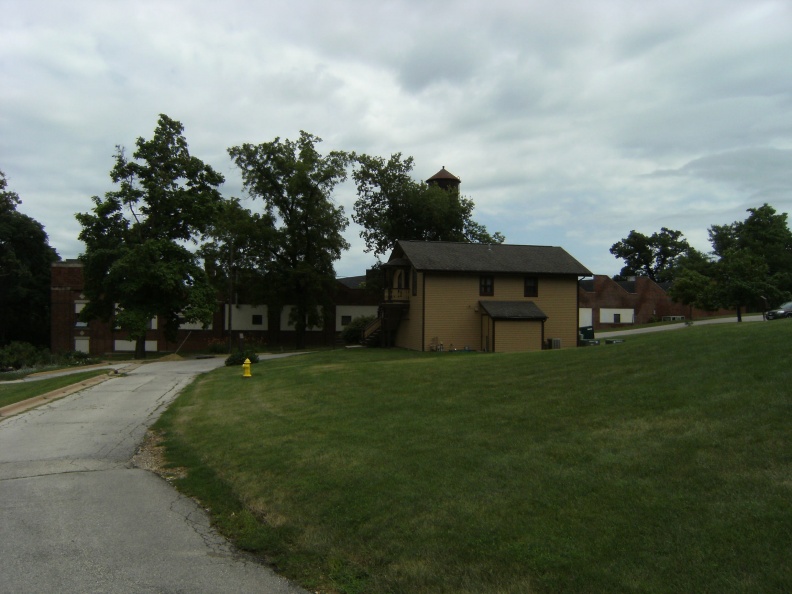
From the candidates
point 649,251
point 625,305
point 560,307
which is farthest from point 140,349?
point 649,251

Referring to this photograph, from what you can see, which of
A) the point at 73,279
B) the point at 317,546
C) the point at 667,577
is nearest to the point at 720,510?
the point at 667,577

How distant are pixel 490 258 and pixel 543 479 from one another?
34.2m

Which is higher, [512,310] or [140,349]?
[512,310]

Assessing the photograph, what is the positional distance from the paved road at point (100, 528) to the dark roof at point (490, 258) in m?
26.6

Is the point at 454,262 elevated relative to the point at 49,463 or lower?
elevated

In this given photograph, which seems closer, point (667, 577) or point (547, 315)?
point (667, 577)

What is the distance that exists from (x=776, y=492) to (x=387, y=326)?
37838 mm

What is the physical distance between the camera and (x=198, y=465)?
10500mm

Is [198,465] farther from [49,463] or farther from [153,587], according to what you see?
[153,587]

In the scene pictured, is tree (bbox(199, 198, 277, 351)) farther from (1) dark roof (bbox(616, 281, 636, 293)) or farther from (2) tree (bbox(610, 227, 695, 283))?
(2) tree (bbox(610, 227, 695, 283))

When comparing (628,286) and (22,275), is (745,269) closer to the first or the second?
(628,286)

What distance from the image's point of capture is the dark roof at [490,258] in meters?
38.8

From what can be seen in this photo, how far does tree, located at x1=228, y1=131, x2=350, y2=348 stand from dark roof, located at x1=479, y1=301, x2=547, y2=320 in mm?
16860

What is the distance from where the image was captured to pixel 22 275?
195ft
